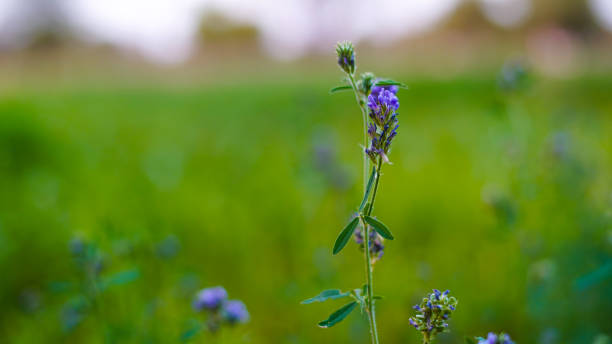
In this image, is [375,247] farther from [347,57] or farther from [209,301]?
[209,301]

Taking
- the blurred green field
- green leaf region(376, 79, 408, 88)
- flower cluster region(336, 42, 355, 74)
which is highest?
the blurred green field

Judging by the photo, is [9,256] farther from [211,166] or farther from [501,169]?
[501,169]

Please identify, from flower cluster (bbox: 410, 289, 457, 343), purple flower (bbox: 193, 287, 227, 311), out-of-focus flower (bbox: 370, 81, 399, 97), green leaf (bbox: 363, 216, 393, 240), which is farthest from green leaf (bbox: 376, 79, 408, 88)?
purple flower (bbox: 193, 287, 227, 311)

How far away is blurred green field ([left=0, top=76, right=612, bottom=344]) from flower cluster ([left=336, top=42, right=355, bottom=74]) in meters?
0.86

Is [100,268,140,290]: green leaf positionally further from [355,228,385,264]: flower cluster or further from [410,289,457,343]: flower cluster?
[410,289,457,343]: flower cluster

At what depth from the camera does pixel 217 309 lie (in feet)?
5.46

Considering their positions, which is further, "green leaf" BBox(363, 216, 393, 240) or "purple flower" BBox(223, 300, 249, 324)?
"purple flower" BBox(223, 300, 249, 324)

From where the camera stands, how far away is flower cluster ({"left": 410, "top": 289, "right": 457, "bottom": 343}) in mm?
1026

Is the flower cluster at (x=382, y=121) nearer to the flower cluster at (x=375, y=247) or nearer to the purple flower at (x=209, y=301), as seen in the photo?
the flower cluster at (x=375, y=247)

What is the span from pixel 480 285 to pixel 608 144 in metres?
3.51

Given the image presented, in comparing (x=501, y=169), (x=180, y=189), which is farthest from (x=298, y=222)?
A: (x=501, y=169)

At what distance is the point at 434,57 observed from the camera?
1509 centimetres

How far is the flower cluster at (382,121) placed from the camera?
1.07 meters

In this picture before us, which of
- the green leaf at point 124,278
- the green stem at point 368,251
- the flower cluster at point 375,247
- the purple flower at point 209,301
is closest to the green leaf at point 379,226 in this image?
the green stem at point 368,251
